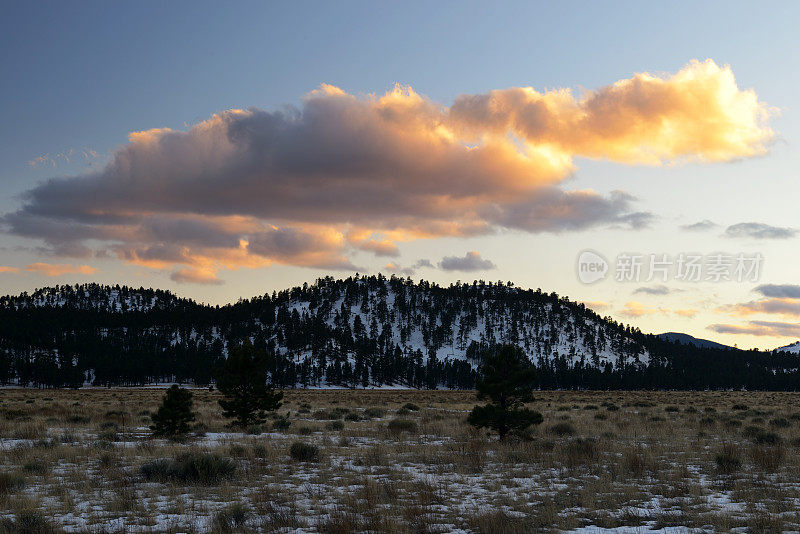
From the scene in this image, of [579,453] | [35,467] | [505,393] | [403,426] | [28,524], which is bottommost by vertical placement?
[403,426]

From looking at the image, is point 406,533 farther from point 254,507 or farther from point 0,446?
point 0,446

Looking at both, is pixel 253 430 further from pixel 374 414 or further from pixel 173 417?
pixel 374 414

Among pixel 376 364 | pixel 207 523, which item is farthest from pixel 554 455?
pixel 376 364

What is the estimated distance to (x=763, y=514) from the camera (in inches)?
350

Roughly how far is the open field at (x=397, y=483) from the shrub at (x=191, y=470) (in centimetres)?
4

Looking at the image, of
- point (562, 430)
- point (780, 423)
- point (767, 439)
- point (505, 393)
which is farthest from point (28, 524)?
point (780, 423)

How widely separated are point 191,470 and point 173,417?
842 cm

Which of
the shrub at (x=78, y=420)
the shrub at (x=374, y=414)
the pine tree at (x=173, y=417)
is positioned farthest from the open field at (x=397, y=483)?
the shrub at (x=374, y=414)

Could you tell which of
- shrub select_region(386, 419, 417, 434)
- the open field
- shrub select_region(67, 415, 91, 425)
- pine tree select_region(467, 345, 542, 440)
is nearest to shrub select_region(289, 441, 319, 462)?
the open field

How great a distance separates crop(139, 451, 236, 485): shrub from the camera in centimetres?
1241

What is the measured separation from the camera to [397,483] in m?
12.0

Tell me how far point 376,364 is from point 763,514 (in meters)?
177

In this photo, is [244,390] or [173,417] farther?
[244,390]

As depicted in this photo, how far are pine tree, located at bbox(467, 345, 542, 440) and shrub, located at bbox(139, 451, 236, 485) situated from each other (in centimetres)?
994
